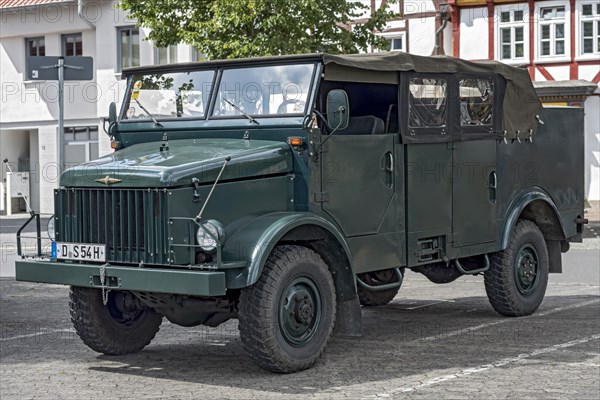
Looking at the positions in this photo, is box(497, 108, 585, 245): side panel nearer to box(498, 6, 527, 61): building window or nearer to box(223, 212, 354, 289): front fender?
box(223, 212, 354, 289): front fender

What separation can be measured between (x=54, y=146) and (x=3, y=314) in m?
26.3

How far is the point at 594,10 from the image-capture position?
35344 millimetres

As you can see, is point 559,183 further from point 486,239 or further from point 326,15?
point 326,15

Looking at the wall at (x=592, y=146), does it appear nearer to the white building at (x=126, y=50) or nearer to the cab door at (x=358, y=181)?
the white building at (x=126, y=50)

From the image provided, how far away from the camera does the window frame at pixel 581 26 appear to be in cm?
3534

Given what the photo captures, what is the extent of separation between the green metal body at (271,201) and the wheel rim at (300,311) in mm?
363

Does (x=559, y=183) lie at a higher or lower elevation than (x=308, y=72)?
lower

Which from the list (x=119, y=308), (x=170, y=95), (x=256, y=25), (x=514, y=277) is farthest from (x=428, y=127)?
(x=256, y=25)

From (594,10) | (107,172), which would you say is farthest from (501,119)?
(594,10)

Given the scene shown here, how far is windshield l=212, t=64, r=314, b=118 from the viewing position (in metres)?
9.50

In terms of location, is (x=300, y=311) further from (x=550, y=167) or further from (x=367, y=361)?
(x=550, y=167)

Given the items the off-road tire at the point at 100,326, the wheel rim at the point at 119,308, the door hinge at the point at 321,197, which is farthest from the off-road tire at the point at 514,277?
the wheel rim at the point at 119,308

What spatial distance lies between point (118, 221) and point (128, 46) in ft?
97.3

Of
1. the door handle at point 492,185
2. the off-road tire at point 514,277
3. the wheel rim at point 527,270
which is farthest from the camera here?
the wheel rim at point 527,270
